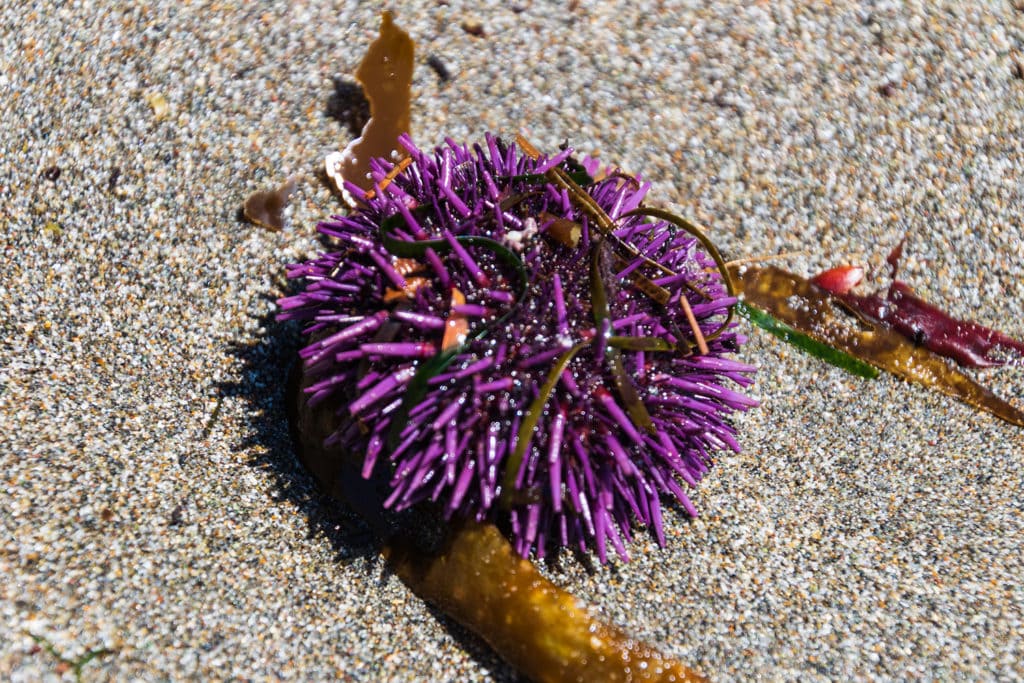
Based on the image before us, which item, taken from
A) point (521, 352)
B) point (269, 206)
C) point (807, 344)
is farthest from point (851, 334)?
point (269, 206)

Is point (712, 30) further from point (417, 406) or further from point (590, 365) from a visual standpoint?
point (417, 406)

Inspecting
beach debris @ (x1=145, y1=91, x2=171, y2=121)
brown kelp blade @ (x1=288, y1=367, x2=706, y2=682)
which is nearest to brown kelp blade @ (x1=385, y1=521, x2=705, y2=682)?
brown kelp blade @ (x1=288, y1=367, x2=706, y2=682)

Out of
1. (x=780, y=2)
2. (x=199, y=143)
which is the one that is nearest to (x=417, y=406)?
(x=199, y=143)

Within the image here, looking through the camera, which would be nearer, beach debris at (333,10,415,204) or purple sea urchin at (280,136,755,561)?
purple sea urchin at (280,136,755,561)

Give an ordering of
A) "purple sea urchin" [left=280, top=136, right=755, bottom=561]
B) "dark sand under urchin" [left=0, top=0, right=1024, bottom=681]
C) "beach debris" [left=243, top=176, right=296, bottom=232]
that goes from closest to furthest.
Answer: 1. "purple sea urchin" [left=280, top=136, right=755, bottom=561]
2. "dark sand under urchin" [left=0, top=0, right=1024, bottom=681]
3. "beach debris" [left=243, top=176, right=296, bottom=232]

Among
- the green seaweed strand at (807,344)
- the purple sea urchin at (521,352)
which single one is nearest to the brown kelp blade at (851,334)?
the green seaweed strand at (807,344)

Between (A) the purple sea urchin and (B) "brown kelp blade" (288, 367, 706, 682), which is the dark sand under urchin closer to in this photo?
(B) "brown kelp blade" (288, 367, 706, 682)

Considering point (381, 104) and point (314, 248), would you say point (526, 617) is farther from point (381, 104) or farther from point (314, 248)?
point (381, 104)
